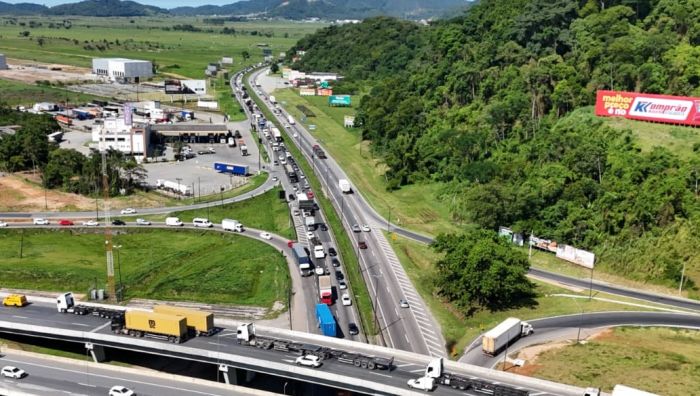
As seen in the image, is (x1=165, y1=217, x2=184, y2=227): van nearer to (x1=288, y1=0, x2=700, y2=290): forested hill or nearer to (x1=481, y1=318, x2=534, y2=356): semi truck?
(x1=288, y1=0, x2=700, y2=290): forested hill

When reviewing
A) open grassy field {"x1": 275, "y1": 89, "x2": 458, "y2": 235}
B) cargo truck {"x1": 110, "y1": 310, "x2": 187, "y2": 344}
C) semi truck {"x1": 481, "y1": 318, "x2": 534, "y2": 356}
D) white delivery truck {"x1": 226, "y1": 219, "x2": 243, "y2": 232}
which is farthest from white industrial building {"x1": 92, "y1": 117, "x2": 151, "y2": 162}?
semi truck {"x1": 481, "y1": 318, "x2": 534, "y2": 356}

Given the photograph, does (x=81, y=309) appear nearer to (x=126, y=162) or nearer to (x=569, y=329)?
(x=569, y=329)

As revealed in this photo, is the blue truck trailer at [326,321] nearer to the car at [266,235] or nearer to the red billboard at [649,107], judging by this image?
the car at [266,235]

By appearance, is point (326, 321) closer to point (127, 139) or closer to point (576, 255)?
point (576, 255)

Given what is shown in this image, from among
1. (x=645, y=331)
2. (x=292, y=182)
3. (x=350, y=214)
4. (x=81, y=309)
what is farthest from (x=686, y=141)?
(x=81, y=309)

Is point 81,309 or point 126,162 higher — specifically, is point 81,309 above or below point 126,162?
below

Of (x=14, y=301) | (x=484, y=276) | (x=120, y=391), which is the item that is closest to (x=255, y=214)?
(x=14, y=301)

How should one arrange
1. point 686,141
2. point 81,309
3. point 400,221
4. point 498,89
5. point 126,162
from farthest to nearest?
point 498,89, point 126,162, point 400,221, point 686,141, point 81,309
